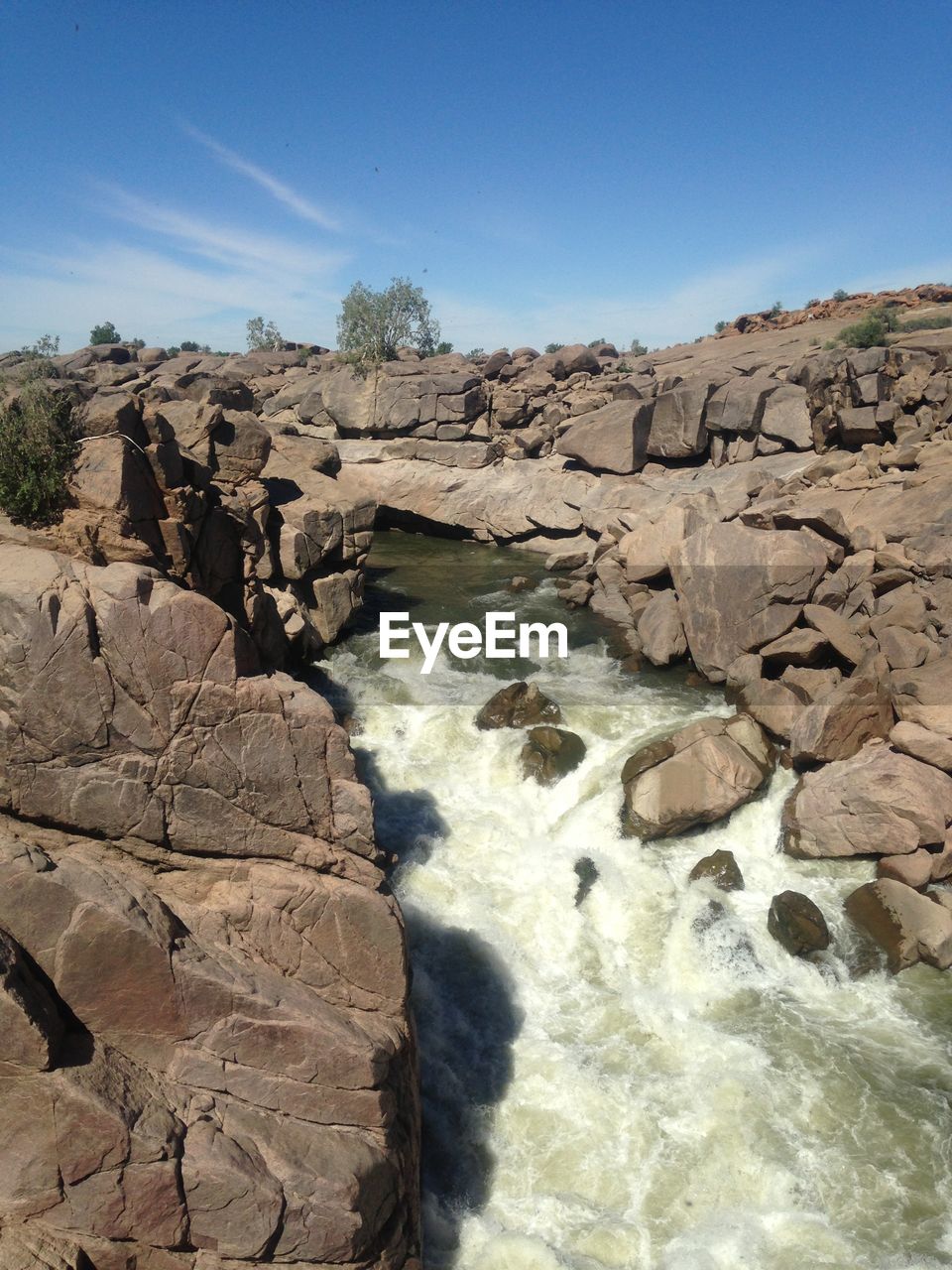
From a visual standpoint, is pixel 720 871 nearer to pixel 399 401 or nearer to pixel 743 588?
pixel 743 588

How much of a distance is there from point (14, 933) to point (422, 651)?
16784 mm

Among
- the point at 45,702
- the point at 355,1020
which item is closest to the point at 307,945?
the point at 355,1020

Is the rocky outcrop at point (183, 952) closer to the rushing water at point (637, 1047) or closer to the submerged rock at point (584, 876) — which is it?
the rushing water at point (637, 1047)

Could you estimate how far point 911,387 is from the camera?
A: 3011 cm

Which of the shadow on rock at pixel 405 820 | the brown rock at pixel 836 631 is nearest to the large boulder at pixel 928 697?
the brown rock at pixel 836 631

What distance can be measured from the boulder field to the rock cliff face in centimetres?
3

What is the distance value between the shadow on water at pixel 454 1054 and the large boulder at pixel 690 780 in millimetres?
4327

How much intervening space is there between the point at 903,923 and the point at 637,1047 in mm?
5159

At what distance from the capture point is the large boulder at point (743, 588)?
856 inches

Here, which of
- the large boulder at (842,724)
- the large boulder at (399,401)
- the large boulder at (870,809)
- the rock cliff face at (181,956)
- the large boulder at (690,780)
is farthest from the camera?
the large boulder at (399,401)

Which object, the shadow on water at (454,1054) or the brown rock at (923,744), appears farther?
the brown rock at (923,744)

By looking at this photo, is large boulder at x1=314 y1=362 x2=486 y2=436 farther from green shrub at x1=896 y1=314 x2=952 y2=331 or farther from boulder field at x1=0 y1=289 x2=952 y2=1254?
green shrub at x1=896 y1=314 x2=952 y2=331

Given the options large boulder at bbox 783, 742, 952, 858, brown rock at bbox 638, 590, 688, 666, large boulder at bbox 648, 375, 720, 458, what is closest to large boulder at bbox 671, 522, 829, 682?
brown rock at bbox 638, 590, 688, 666

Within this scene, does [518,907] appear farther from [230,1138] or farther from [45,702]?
[45,702]
